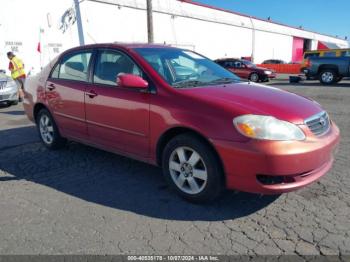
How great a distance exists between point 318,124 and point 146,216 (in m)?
1.91

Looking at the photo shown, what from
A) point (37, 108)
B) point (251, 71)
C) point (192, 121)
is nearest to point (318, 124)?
point (192, 121)

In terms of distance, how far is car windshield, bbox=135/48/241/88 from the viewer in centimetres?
385

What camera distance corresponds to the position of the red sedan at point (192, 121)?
9.93 ft

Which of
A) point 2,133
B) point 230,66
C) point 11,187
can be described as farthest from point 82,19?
point 11,187

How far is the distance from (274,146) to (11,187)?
3.02 metres

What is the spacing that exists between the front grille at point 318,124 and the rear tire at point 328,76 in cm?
1427

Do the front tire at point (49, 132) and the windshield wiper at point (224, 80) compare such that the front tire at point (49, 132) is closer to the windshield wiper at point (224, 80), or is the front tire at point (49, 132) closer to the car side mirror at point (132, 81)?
the car side mirror at point (132, 81)

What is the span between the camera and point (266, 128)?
3000mm

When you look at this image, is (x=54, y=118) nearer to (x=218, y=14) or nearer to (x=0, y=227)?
(x=0, y=227)

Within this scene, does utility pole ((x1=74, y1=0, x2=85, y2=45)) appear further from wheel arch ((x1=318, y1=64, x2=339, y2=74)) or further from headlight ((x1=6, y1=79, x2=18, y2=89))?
wheel arch ((x1=318, y1=64, x2=339, y2=74))

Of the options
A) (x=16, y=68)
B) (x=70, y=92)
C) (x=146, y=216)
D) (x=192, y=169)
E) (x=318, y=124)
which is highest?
Answer: (x=16, y=68)

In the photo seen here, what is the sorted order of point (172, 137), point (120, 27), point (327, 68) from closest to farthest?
point (172, 137) → point (327, 68) → point (120, 27)

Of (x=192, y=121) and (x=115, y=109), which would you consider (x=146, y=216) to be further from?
(x=115, y=109)

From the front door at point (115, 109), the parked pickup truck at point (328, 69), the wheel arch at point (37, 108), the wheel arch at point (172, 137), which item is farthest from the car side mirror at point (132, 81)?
the parked pickup truck at point (328, 69)
